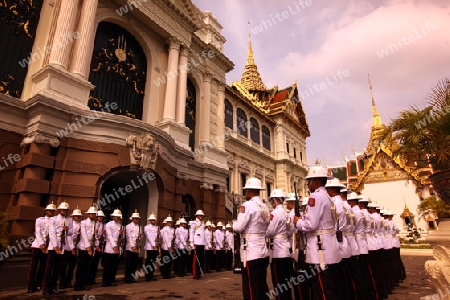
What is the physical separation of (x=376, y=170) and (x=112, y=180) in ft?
80.0

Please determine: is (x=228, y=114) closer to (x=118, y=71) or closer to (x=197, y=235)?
(x=118, y=71)

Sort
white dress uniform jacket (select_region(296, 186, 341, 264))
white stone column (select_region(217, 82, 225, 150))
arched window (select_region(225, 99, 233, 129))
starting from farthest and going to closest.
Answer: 1. arched window (select_region(225, 99, 233, 129))
2. white stone column (select_region(217, 82, 225, 150))
3. white dress uniform jacket (select_region(296, 186, 341, 264))

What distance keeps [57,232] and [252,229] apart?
16.4 feet

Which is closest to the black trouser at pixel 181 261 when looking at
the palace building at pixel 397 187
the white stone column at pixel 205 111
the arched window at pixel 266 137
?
the white stone column at pixel 205 111

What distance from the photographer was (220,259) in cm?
1263

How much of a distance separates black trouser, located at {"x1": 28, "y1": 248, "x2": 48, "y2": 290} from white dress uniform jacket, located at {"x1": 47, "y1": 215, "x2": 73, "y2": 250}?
1.31 ft

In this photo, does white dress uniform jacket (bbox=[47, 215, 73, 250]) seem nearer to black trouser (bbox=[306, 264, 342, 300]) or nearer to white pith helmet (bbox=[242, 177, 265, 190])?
white pith helmet (bbox=[242, 177, 265, 190])

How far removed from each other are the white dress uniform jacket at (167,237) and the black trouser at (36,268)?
149 inches

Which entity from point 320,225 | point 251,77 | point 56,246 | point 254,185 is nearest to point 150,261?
point 56,246

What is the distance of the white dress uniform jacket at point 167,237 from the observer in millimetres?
9994

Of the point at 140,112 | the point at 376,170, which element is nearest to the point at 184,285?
the point at 140,112

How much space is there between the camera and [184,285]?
8.05m

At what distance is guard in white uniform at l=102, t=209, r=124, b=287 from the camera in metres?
7.71

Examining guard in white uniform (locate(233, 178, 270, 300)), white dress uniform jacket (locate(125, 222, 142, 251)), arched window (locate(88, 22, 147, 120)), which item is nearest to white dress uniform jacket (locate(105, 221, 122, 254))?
white dress uniform jacket (locate(125, 222, 142, 251))
